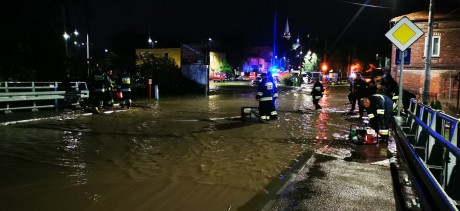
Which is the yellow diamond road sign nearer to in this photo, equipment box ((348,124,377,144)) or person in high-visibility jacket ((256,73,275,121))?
equipment box ((348,124,377,144))

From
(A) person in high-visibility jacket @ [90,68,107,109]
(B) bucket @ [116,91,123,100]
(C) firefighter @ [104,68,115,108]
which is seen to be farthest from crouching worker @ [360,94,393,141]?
(B) bucket @ [116,91,123,100]

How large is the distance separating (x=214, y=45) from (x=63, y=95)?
74.5 metres

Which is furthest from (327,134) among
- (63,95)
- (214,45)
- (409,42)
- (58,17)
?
(214,45)

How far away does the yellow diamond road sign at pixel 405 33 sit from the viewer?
8781 mm

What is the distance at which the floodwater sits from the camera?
17.0ft

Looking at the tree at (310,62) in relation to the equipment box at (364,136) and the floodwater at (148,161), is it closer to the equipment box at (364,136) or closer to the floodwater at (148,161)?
the floodwater at (148,161)

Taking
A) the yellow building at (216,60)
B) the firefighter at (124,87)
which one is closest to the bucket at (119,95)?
the firefighter at (124,87)

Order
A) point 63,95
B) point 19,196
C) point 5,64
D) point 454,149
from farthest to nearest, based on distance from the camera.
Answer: point 5,64 → point 63,95 → point 19,196 → point 454,149

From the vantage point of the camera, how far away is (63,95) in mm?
16609

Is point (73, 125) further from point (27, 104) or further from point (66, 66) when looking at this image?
point (66, 66)

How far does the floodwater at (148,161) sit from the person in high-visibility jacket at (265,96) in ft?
1.49

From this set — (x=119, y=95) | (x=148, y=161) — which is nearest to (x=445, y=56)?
(x=119, y=95)

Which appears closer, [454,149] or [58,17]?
[454,149]

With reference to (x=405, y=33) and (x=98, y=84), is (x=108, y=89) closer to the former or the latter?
(x=98, y=84)
